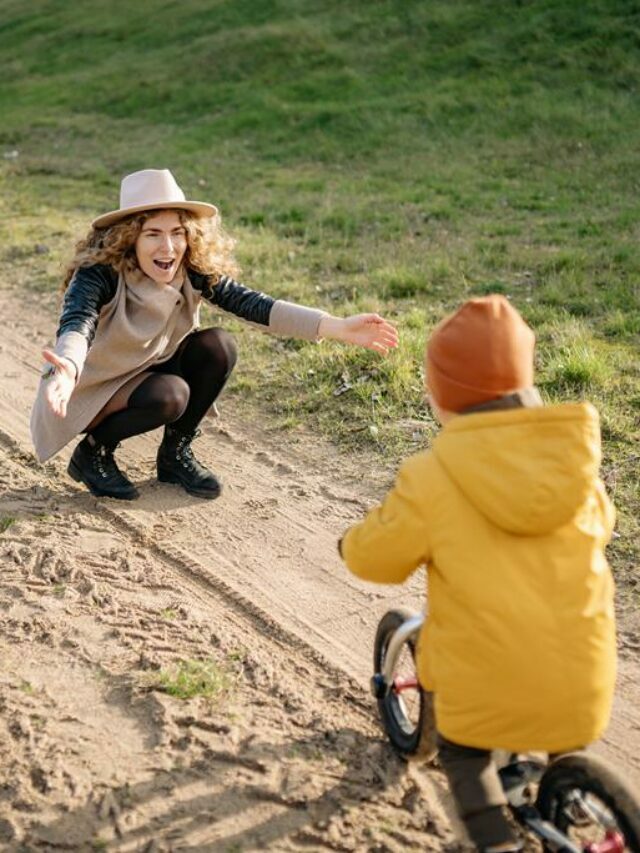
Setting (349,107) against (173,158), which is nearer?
(173,158)

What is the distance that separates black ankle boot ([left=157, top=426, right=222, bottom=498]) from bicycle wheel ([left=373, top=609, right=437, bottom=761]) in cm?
181

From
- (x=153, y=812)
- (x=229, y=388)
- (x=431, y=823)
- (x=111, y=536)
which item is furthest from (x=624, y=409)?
(x=153, y=812)

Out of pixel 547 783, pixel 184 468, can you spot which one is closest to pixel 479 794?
pixel 547 783

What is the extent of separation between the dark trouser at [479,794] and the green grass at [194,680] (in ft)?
3.59

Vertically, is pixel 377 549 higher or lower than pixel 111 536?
higher

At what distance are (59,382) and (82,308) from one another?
1.82 ft

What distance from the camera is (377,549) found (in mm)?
2672

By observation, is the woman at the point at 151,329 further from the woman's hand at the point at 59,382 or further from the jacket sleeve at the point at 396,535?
the jacket sleeve at the point at 396,535

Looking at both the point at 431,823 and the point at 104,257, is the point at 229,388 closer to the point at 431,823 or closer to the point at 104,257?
the point at 104,257

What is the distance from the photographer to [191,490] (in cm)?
505

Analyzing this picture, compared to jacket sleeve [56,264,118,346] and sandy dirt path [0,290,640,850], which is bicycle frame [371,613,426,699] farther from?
jacket sleeve [56,264,118,346]

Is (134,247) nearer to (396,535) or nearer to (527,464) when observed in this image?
(396,535)

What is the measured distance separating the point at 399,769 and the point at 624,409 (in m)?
2.93

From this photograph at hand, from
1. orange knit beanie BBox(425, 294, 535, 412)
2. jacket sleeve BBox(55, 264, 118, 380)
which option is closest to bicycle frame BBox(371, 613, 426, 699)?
orange knit beanie BBox(425, 294, 535, 412)
